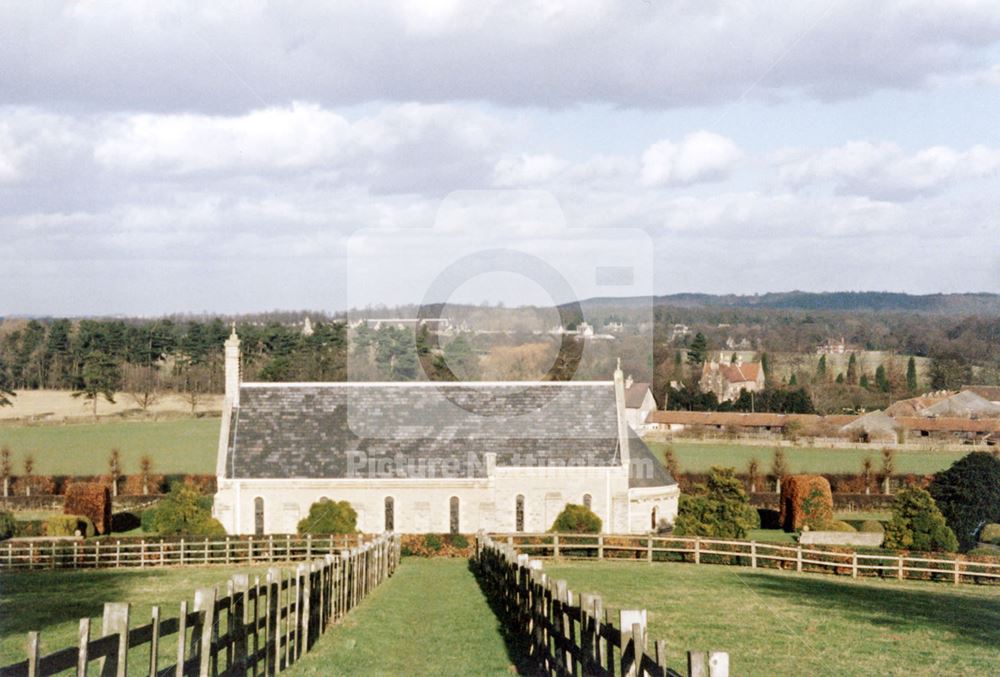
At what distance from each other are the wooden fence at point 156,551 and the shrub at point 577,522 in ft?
32.0

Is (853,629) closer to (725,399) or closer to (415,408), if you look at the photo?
(415,408)

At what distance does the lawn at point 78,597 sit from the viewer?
18578 mm

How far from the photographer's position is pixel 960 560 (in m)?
32.1

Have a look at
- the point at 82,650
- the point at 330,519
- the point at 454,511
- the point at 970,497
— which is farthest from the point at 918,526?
the point at 82,650

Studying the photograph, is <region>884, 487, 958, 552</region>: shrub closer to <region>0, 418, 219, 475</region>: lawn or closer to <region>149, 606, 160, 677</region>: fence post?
<region>149, 606, 160, 677</region>: fence post

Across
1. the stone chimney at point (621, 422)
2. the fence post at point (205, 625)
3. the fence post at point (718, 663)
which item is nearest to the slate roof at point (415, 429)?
the stone chimney at point (621, 422)

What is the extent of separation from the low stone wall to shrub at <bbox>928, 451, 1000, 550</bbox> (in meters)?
4.11

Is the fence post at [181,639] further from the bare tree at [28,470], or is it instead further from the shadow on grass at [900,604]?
the bare tree at [28,470]

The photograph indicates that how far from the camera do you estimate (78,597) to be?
89.0 ft

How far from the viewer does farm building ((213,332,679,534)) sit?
1950 inches

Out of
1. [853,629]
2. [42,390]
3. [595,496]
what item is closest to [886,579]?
[853,629]

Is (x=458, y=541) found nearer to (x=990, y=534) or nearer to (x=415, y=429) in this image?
(x=415, y=429)

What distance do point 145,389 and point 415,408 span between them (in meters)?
64.5

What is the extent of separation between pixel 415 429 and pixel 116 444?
51.1 metres
